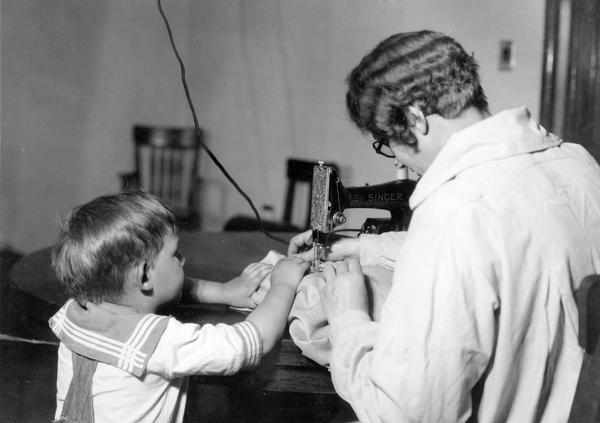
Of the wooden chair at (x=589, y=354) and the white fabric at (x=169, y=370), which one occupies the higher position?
the wooden chair at (x=589, y=354)

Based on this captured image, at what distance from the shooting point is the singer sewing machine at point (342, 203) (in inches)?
69.4

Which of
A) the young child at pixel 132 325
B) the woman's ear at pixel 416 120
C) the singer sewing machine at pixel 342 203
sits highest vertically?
the woman's ear at pixel 416 120

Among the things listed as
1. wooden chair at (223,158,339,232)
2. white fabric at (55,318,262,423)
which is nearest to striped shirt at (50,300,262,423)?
white fabric at (55,318,262,423)

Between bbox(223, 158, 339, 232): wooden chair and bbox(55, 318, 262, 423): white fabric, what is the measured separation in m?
2.57

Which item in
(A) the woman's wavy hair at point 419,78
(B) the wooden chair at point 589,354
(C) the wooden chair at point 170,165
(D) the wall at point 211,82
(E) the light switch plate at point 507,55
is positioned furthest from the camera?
(C) the wooden chair at point 170,165

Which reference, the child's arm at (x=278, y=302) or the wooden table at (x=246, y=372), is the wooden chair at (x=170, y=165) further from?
the child's arm at (x=278, y=302)

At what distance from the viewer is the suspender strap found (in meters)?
1.41

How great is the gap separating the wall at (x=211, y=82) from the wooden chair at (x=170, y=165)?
0.45ft

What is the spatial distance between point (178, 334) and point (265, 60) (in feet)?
11.4

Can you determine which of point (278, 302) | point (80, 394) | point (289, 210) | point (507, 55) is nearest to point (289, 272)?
point (278, 302)

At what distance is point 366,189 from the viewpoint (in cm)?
185

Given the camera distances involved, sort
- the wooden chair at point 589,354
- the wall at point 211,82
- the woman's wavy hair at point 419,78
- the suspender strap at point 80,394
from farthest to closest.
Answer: the wall at point 211,82, the suspender strap at point 80,394, the woman's wavy hair at point 419,78, the wooden chair at point 589,354

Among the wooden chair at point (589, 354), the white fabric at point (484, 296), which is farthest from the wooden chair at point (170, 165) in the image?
the wooden chair at point (589, 354)

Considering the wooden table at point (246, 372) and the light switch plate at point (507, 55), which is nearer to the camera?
the wooden table at point (246, 372)
